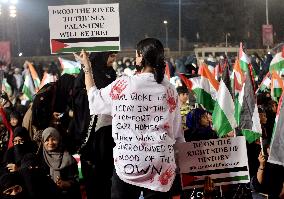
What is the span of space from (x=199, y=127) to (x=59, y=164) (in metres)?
1.55

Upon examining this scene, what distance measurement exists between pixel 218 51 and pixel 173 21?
63.2 ft

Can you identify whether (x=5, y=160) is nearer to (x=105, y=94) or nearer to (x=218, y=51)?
(x=105, y=94)

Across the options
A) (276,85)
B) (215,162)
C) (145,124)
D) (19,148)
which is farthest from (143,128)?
(276,85)

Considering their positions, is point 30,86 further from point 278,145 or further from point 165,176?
point 165,176

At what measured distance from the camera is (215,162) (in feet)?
15.6

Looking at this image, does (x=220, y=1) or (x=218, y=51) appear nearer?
(x=218, y=51)

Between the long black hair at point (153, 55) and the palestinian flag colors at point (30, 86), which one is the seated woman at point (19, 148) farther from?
the palestinian flag colors at point (30, 86)

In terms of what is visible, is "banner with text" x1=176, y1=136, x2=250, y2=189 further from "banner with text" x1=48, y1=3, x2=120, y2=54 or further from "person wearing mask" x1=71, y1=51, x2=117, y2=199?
"banner with text" x1=48, y1=3, x2=120, y2=54

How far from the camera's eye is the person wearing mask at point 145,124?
4.18 metres

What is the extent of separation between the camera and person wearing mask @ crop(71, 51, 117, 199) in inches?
210

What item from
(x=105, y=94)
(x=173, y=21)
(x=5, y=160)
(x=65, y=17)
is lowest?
(x=5, y=160)

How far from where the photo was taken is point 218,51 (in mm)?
30297

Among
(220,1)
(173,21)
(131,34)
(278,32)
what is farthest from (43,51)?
(278,32)

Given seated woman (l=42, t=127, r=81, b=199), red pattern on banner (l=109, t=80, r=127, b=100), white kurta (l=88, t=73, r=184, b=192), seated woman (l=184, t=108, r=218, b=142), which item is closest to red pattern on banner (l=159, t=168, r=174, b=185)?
white kurta (l=88, t=73, r=184, b=192)
